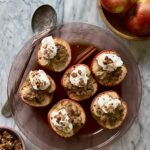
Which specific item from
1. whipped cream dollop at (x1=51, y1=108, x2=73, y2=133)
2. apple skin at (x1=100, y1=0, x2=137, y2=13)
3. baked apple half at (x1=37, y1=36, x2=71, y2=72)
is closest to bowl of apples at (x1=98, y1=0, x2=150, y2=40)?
apple skin at (x1=100, y1=0, x2=137, y2=13)

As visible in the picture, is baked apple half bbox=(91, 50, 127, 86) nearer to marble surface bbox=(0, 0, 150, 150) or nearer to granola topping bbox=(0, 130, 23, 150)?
marble surface bbox=(0, 0, 150, 150)

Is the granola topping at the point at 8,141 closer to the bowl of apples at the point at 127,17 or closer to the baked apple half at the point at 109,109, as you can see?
the baked apple half at the point at 109,109

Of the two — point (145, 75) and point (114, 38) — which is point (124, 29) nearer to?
point (114, 38)

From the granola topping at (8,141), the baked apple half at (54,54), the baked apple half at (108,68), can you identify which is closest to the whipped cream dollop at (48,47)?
the baked apple half at (54,54)

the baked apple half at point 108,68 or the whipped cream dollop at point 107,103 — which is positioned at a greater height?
the baked apple half at point 108,68

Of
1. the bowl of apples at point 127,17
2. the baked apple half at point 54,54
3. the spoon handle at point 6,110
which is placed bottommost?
the spoon handle at point 6,110

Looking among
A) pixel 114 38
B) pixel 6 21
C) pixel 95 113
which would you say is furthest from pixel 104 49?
pixel 6 21
